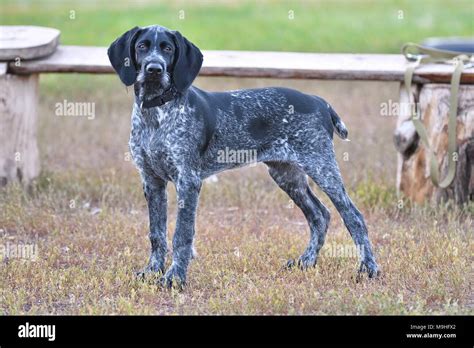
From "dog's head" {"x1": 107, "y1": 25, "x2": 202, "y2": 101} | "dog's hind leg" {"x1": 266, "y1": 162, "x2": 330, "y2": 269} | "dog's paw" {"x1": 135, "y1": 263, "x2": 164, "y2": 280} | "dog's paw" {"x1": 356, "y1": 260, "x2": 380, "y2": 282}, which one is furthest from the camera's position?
"dog's hind leg" {"x1": 266, "y1": 162, "x2": 330, "y2": 269}

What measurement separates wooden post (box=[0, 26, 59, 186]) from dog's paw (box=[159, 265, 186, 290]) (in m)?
2.98

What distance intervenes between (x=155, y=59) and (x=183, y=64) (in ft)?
0.77

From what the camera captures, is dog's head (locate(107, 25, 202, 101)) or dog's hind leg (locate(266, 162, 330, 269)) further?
dog's hind leg (locate(266, 162, 330, 269))

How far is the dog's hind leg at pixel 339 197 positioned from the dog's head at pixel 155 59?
113 cm

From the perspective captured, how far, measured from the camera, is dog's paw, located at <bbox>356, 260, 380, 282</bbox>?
22.6 feet

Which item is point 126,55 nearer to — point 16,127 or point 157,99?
point 157,99

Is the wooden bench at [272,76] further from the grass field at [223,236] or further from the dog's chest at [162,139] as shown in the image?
the dog's chest at [162,139]

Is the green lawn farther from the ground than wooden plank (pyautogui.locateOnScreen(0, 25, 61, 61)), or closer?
closer

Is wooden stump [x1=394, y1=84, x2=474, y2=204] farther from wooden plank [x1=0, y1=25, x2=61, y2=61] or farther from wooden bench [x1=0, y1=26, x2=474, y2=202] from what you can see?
wooden plank [x1=0, y1=25, x2=61, y2=61]

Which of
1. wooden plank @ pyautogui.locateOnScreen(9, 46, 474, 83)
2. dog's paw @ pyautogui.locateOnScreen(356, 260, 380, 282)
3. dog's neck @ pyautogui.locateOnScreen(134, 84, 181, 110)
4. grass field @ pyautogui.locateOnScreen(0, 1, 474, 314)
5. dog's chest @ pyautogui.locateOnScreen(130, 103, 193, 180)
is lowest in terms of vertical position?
grass field @ pyautogui.locateOnScreen(0, 1, 474, 314)

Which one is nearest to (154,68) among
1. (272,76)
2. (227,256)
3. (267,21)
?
(227,256)

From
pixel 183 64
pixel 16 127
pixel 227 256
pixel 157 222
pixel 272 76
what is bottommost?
pixel 227 256

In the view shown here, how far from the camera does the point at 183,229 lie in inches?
260

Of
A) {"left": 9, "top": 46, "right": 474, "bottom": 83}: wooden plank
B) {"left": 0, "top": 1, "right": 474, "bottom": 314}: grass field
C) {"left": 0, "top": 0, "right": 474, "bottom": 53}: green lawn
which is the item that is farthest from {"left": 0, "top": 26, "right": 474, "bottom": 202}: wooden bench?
{"left": 0, "top": 0, "right": 474, "bottom": 53}: green lawn
